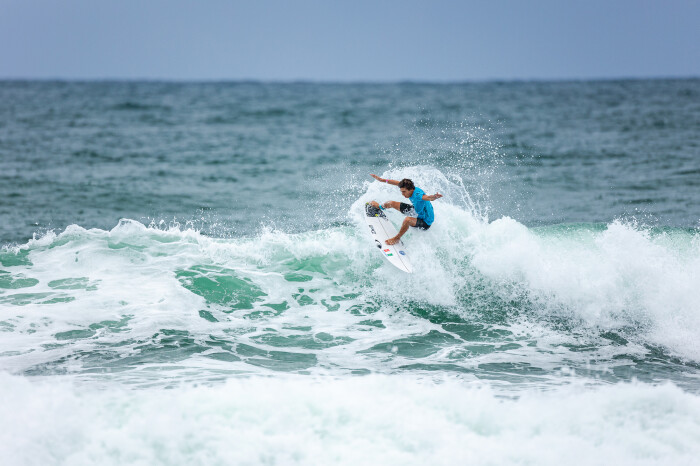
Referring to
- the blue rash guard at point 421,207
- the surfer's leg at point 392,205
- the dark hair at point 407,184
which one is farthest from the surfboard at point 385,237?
the dark hair at point 407,184

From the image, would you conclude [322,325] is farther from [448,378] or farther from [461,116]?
[461,116]

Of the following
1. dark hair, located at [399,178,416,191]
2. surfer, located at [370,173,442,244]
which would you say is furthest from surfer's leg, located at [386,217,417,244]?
dark hair, located at [399,178,416,191]

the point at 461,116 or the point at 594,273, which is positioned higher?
the point at 461,116

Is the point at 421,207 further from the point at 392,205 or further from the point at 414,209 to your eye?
the point at 392,205

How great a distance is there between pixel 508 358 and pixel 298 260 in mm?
5136

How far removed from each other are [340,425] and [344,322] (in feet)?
12.5

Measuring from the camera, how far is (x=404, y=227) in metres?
11.5

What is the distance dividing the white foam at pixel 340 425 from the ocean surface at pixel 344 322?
0.08 ft

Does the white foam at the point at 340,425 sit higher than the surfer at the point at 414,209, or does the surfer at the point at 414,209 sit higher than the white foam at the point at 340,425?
the surfer at the point at 414,209

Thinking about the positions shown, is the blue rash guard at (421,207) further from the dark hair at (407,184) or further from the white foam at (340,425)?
the white foam at (340,425)

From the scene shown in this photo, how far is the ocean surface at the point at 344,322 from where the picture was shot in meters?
6.51

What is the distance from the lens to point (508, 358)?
29.8ft


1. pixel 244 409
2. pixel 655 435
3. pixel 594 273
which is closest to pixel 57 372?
pixel 244 409

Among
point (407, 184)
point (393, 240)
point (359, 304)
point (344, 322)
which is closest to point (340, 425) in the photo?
point (344, 322)
